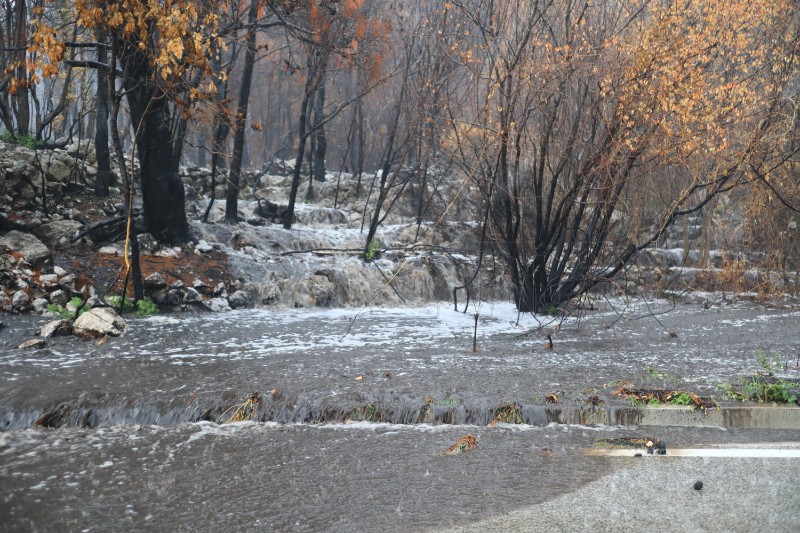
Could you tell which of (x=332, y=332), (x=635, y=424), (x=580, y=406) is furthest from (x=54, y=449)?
(x=332, y=332)

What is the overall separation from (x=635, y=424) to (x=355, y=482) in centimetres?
302

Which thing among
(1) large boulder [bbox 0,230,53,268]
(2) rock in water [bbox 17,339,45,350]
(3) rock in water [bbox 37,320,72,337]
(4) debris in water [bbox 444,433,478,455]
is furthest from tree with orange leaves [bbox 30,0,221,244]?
(4) debris in water [bbox 444,433,478,455]

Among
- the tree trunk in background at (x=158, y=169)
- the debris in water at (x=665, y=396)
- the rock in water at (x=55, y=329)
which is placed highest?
the tree trunk in background at (x=158, y=169)

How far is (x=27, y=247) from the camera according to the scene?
13188mm

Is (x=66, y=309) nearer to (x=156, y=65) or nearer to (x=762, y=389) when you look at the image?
(x=156, y=65)

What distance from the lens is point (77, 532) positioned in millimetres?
4273

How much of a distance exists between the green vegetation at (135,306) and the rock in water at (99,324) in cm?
136

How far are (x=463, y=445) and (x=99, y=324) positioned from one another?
7139 mm

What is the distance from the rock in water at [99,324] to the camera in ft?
34.8

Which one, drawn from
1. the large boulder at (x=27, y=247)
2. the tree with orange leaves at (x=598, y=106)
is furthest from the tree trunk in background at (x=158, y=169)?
the tree with orange leaves at (x=598, y=106)

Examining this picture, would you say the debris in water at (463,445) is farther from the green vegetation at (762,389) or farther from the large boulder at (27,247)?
the large boulder at (27,247)

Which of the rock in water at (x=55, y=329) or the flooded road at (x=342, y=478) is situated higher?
the rock in water at (x=55, y=329)

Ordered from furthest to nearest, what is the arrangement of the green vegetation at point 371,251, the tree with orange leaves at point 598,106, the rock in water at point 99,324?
1. the green vegetation at point 371,251
2. the tree with orange leaves at point 598,106
3. the rock in water at point 99,324

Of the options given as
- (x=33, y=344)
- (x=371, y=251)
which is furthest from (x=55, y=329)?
(x=371, y=251)
